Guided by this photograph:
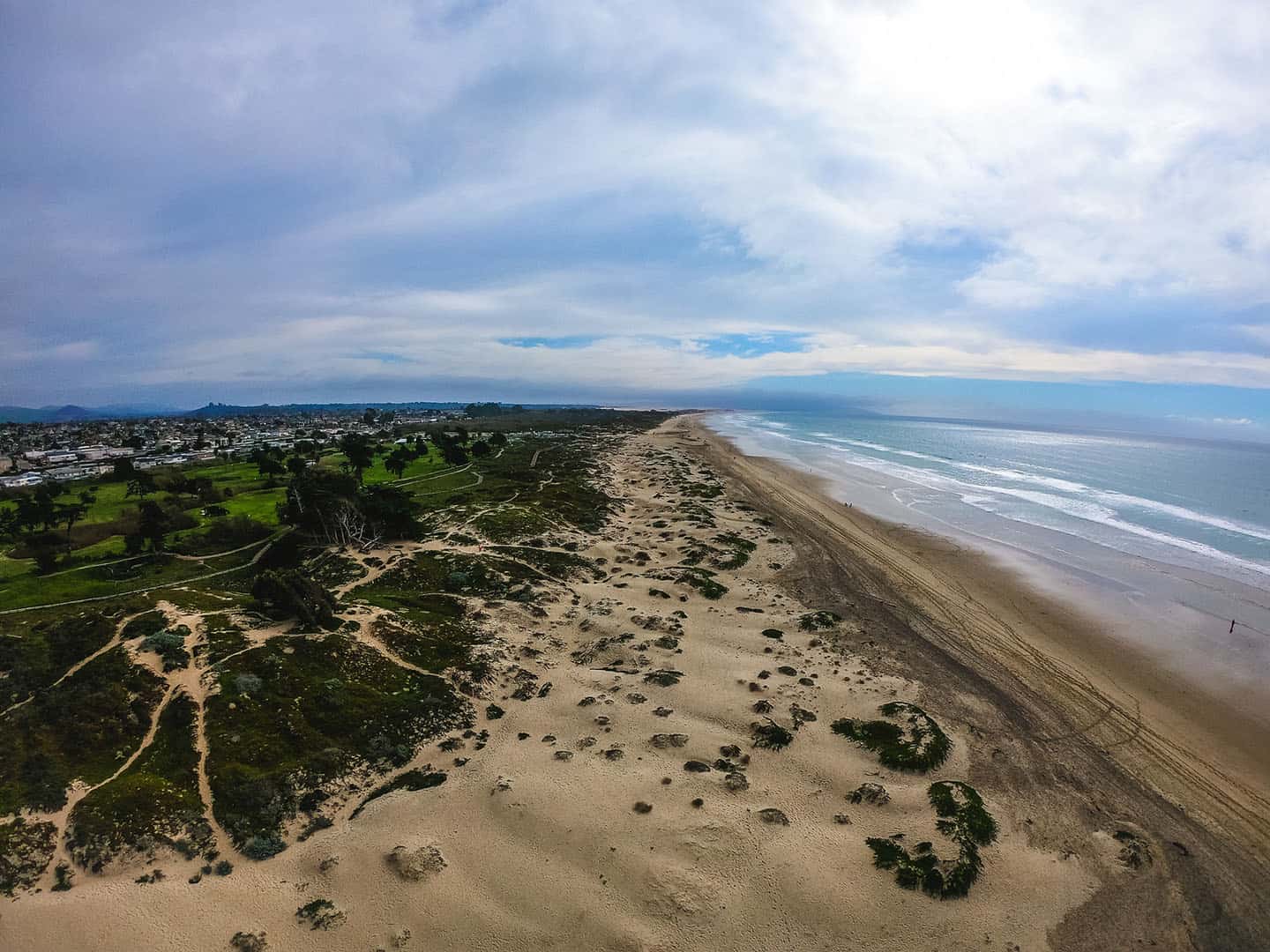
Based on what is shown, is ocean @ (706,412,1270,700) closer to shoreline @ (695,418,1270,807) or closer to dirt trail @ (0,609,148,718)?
shoreline @ (695,418,1270,807)

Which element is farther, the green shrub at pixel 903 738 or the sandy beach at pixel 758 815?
the green shrub at pixel 903 738

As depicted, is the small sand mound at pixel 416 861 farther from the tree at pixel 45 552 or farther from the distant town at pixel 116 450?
the distant town at pixel 116 450

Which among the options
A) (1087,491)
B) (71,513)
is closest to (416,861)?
(71,513)

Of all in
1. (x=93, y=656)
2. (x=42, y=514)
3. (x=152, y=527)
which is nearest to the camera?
(x=93, y=656)

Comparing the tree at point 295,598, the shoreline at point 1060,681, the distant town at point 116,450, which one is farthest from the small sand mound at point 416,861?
the distant town at point 116,450

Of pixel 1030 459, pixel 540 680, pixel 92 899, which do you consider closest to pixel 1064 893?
pixel 540 680

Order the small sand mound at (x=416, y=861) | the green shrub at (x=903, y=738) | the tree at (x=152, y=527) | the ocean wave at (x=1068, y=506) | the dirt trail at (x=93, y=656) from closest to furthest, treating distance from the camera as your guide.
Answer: the small sand mound at (x=416, y=861)
the dirt trail at (x=93, y=656)
the green shrub at (x=903, y=738)
the tree at (x=152, y=527)
the ocean wave at (x=1068, y=506)

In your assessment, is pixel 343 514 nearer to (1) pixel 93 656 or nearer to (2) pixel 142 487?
(1) pixel 93 656
